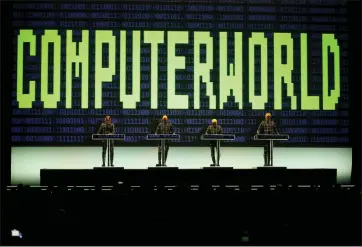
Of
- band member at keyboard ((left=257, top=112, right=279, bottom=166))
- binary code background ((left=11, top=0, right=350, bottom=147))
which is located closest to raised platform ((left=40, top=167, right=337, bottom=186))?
band member at keyboard ((left=257, top=112, right=279, bottom=166))

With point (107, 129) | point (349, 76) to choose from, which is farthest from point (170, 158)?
point (349, 76)

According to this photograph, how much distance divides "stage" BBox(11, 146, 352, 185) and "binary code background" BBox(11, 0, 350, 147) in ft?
0.99

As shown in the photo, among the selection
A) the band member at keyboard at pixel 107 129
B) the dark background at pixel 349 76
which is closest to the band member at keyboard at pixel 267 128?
the dark background at pixel 349 76

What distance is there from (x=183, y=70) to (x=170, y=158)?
5.29ft

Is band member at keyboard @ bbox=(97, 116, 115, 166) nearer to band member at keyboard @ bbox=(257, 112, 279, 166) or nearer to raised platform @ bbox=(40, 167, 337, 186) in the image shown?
raised platform @ bbox=(40, 167, 337, 186)

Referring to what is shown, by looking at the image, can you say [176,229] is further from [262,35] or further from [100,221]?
[262,35]

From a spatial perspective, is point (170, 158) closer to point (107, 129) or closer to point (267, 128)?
point (107, 129)

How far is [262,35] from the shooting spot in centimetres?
1137

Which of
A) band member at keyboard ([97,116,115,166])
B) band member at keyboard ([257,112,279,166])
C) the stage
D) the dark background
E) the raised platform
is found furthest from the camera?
the stage

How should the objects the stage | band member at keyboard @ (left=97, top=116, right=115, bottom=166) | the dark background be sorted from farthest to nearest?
the stage, the dark background, band member at keyboard @ (left=97, top=116, right=115, bottom=166)

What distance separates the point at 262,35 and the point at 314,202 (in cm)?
387

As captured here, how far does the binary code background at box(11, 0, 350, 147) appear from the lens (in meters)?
11.1

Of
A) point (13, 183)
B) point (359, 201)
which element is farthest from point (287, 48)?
point (13, 183)

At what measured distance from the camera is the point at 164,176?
9727mm
